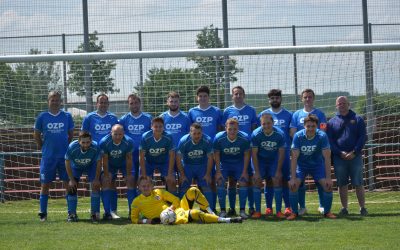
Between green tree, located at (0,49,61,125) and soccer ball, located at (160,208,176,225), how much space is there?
422 centimetres

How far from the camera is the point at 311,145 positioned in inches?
408

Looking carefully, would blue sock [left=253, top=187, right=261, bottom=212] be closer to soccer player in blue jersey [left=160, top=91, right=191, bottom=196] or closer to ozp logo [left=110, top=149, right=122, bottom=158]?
soccer player in blue jersey [left=160, top=91, right=191, bottom=196]

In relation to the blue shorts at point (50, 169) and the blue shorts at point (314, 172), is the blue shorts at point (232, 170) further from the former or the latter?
the blue shorts at point (50, 169)

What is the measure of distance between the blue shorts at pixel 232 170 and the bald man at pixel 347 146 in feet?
4.95

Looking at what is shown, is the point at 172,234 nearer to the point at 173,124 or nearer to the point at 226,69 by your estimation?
the point at 173,124

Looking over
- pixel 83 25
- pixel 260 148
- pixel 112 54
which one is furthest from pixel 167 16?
pixel 260 148

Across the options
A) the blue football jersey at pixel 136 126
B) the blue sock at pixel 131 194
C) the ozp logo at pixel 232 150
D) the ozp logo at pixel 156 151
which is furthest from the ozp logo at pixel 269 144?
the blue sock at pixel 131 194

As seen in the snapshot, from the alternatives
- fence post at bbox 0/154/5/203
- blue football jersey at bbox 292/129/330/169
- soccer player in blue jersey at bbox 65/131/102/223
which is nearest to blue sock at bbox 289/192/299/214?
blue football jersey at bbox 292/129/330/169

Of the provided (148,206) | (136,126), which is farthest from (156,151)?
(148,206)

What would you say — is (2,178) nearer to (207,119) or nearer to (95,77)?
(95,77)

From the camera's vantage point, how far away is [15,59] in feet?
37.9

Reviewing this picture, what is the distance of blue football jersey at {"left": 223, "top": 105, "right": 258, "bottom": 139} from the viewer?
1101 centimetres

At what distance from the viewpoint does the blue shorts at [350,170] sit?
35.3 ft

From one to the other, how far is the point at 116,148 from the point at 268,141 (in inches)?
90.4
